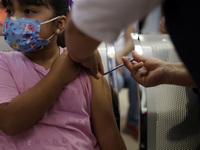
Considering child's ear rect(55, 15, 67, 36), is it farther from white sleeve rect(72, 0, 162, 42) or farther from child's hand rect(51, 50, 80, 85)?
white sleeve rect(72, 0, 162, 42)

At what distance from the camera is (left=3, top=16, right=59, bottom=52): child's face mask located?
106 cm

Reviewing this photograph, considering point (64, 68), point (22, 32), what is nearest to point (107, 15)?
point (64, 68)

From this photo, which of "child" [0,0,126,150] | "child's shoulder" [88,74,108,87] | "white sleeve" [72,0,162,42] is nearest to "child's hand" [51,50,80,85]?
"child" [0,0,126,150]

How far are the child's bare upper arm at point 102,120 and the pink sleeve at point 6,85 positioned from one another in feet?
1.05

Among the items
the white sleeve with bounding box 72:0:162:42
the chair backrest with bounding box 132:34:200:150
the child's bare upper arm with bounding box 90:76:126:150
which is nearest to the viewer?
the white sleeve with bounding box 72:0:162:42

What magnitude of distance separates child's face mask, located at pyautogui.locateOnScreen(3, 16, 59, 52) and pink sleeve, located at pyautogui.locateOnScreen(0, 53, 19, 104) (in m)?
0.10

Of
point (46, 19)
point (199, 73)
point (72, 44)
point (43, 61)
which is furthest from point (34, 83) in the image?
point (199, 73)

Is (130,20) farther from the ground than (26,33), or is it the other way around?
(130,20)

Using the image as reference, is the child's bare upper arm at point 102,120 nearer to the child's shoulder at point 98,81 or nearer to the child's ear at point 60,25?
the child's shoulder at point 98,81

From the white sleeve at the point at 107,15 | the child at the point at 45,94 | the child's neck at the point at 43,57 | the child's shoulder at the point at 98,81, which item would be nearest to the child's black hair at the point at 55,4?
the child at the point at 45,94

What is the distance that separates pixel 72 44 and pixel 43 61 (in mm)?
421

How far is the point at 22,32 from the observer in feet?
3.50

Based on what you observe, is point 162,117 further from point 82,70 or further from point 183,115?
point 82,70

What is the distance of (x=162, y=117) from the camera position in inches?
50.4
